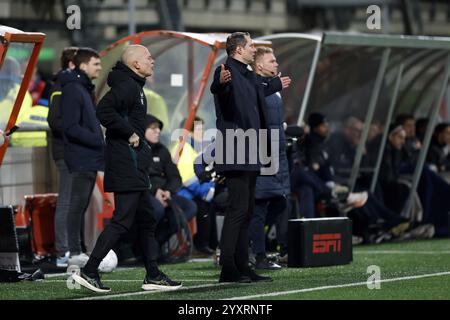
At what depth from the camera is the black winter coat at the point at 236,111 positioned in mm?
11656

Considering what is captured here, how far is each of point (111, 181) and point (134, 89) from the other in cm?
70

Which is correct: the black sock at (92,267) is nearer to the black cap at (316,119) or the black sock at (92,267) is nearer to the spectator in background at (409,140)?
the black cap at (316,119)

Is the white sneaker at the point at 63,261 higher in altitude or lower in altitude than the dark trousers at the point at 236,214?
lower

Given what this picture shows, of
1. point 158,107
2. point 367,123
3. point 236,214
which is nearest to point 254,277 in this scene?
point 236,214

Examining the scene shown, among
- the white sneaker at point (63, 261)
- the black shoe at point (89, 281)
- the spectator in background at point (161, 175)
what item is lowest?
the white sneaker at point (63, 261)

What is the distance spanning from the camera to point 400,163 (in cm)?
1906

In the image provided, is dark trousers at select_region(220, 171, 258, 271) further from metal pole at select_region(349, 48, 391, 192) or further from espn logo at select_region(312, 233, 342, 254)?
metal pole at select_region(349, 48, 391, 192)

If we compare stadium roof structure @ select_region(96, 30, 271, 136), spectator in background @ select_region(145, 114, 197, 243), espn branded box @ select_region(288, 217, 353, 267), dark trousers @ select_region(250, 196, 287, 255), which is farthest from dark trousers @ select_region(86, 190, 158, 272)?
stadium roof structure @ select_region(96, 30, 271, 136)

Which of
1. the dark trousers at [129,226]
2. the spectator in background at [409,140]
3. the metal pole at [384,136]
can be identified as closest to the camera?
the dark trousers at [129,226]

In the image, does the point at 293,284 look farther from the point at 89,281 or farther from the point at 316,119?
the point at 316,119

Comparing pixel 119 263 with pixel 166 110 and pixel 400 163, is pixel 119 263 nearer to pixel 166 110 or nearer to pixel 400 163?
pixel 166 110

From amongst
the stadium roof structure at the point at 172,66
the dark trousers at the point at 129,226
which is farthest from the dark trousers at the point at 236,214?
the stadium roof structure at the point at 172,66

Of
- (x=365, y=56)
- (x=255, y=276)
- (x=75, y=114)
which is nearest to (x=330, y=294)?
(x=255, y=276)

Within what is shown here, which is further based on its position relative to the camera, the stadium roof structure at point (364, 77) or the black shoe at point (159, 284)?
the stadium roof structure at point (364, 77)
